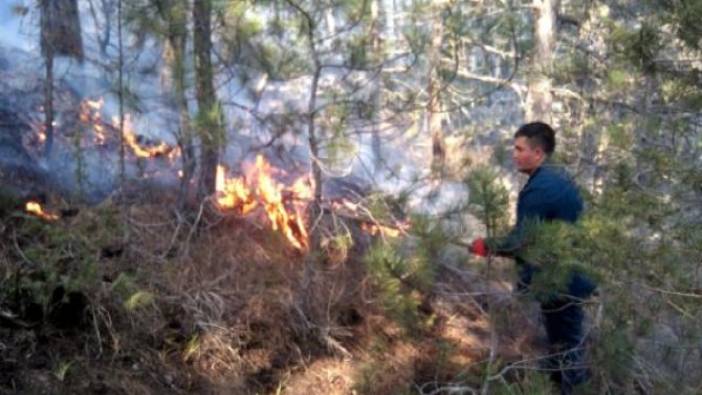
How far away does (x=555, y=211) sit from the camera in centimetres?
446

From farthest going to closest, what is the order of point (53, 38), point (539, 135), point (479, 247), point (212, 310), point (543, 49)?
point (543, 49) → point (53, 38) → point (212, 310) → point (539, 135) → point (479, 247)

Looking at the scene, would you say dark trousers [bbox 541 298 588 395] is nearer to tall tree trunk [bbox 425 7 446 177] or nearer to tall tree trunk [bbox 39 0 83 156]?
tall tree trunk [bbox 425 7 446 177]

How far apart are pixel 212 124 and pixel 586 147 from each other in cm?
335

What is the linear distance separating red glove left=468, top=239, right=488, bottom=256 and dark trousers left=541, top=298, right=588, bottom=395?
973mm

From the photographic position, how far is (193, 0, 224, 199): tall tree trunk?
16.5ft

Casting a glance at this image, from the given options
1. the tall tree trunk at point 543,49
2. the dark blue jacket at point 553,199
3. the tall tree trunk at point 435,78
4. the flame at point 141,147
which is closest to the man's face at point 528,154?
the dark blue jacket at point 553,199

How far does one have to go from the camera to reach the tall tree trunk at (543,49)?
27.6ft

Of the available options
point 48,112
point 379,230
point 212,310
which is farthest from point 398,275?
point 48,112

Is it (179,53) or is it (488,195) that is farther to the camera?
(179,53)

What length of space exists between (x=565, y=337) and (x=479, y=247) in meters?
1.48

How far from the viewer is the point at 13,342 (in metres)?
4.43

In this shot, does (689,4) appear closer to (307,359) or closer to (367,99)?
(367,99)

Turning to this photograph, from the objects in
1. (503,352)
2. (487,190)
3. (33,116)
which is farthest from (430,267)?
(33,116)

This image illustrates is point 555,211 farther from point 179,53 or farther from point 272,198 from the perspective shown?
point 179,53
